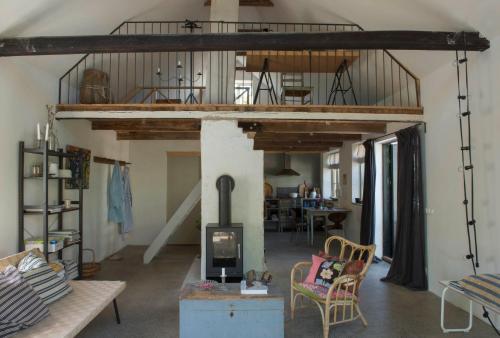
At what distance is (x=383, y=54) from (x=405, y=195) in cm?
201

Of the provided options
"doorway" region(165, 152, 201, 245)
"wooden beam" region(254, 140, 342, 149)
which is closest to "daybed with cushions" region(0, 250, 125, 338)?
"doorway" region(165, 152, 201, 245)

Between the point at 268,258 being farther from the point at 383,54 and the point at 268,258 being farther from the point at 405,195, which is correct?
the point at 383,54

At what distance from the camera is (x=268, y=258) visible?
708 cm

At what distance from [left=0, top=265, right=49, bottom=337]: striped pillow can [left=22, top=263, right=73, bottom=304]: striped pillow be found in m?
0.25

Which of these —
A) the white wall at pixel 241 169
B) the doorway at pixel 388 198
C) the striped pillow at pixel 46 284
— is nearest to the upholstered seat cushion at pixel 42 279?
the striped pillow at pixel 46 284

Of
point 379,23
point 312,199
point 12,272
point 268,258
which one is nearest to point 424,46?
point 379,23

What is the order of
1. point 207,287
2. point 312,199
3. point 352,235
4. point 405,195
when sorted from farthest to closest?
1. point 312,199
2. point 352,235
3. point 405,195
4. point 207,287

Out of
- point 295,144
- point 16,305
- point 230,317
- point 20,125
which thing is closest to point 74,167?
point 20,125

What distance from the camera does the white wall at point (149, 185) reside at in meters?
8.30

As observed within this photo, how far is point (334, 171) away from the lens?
1055 centimetres

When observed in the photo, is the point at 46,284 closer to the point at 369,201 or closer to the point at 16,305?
the point at 16,305

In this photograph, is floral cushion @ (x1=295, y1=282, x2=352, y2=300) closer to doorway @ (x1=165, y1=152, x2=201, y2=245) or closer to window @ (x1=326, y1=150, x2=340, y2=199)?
doorway @ (x1=165, y1=152, x2=201, y2=245)

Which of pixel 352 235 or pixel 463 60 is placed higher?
pixel 463 60

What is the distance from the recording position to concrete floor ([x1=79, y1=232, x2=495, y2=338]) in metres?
3.68
